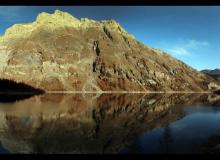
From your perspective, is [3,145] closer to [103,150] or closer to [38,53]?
[103,150]

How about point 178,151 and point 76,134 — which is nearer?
point 178,151

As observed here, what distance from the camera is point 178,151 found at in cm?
2255

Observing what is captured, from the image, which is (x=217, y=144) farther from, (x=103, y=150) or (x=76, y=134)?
(x=76, y=134)

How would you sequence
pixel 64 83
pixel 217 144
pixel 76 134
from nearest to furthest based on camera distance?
pixel 217 144 → pixel 76 134 → pixel 64 83

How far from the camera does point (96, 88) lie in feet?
602

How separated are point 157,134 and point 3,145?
13994 millimetres
